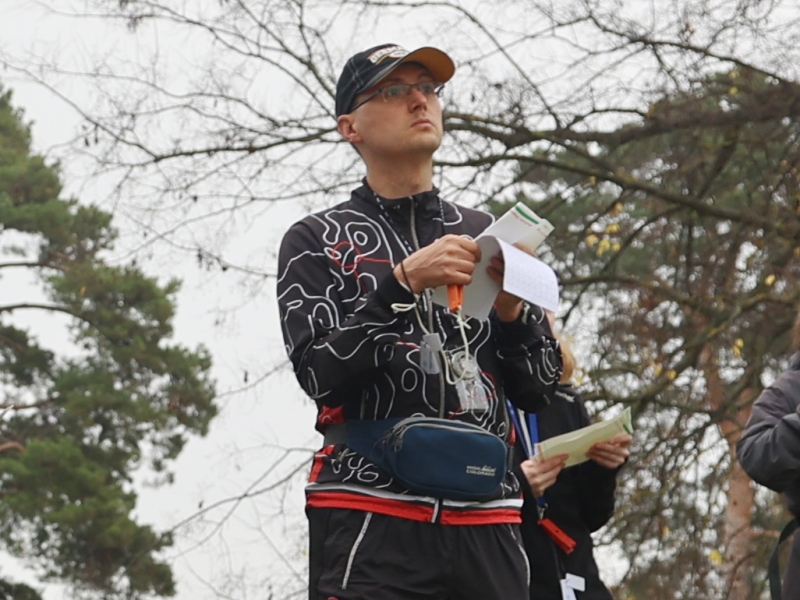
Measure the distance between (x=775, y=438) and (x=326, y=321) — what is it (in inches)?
55.7

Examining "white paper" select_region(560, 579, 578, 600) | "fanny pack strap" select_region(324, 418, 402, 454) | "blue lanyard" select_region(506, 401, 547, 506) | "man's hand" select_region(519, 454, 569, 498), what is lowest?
"fanny pack strap" select_region(324, 418, 402, 454)

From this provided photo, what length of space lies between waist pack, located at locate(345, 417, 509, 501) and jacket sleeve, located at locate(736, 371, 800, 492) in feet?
3.66

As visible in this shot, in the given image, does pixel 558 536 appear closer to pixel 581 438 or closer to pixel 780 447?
pixel 581 438

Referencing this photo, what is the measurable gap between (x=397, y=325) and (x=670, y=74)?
5.31m

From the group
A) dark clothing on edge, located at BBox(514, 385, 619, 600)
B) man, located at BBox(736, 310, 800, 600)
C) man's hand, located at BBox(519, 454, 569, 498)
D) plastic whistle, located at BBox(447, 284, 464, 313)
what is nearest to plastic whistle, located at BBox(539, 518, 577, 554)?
dark clothing on edge, located at BBox(514, 385, 619, 600)

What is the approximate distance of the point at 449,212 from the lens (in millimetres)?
3295

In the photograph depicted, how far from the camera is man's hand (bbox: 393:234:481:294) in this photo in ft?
9.30

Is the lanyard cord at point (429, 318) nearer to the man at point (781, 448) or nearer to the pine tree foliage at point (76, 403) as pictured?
the man at point (781, 448)

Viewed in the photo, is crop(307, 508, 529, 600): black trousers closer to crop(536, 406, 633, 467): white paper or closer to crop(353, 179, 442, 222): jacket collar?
crop(353, 179, 442, 222): jacket collar

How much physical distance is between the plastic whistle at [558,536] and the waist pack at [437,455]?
119 centimetres

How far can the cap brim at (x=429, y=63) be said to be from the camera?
3227mm

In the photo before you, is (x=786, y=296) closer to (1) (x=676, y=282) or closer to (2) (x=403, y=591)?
(1) (x=676, y=282)

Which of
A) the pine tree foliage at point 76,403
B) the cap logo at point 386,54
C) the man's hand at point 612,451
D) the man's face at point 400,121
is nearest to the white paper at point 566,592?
the man's hand at point 612,451

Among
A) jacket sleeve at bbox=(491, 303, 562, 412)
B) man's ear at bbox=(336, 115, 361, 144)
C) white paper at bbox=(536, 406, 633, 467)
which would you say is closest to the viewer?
jacket sleeve at bbox=(491, 303, 562, 412)
